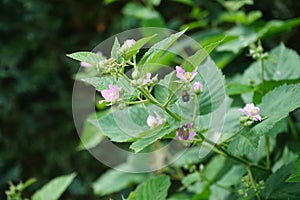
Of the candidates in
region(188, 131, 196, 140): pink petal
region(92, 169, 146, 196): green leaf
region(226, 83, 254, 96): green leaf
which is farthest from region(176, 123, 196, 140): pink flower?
region(92, 169, 146, 196): green leaf

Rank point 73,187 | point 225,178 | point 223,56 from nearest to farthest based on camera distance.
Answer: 1. point 225,178
2. point 223,56
3. point 73,187

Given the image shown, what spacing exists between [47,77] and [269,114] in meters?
1.71

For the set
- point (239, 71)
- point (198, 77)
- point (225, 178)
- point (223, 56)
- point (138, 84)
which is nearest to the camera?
point (138, 84)

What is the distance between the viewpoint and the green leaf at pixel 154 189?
2.53 feet

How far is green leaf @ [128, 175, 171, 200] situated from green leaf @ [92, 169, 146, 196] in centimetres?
73

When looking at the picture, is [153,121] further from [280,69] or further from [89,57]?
[280,69]

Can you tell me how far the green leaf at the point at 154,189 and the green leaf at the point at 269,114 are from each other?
14cm

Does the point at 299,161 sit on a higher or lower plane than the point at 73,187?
higher

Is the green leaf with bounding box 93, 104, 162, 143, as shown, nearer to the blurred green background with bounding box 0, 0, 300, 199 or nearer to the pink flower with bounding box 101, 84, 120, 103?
the pink flower with bounding box 101, 84, 120, 103

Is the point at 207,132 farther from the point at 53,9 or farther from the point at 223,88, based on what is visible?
the point at 53,9

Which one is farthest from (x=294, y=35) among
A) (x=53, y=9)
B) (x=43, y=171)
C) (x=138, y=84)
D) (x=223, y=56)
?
(x=138, y=84)

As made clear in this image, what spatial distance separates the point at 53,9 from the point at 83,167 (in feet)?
2.70

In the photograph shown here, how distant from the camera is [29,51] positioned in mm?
2287

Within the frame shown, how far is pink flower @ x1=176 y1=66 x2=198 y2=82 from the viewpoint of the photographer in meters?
0.62
